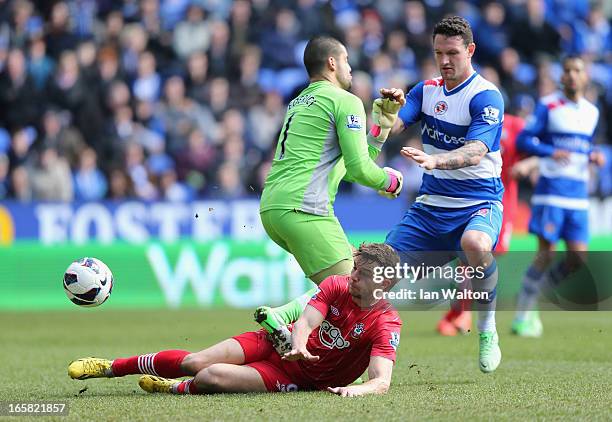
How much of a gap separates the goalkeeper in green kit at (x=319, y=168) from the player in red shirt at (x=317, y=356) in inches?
20.3

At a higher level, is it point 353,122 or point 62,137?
point 353,122

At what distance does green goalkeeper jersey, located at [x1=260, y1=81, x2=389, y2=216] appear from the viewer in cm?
730

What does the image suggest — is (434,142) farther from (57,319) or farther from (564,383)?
(57,319)

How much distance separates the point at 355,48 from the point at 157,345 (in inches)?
356

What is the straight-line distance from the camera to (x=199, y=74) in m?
18.2

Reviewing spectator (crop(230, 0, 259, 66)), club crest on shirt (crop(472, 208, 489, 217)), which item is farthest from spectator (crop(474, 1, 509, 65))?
club crest on shirt (crop(472, 208, 489, 217))

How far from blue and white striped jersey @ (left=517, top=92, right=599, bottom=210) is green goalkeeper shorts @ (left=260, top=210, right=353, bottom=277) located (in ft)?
15.6

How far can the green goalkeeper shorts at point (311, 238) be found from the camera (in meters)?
7.41

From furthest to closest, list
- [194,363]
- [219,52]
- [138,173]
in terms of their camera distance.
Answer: [219,52], [138,173], [194,363]

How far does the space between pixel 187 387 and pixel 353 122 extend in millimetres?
2027

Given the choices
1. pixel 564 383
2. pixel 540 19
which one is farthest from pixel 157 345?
pixel 540 19

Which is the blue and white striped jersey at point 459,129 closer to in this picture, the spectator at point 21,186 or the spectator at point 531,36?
the spectator at point 21,186

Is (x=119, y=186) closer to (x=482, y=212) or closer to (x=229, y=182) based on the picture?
(x=229, y=182)

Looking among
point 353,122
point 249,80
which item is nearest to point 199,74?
point 249,80
